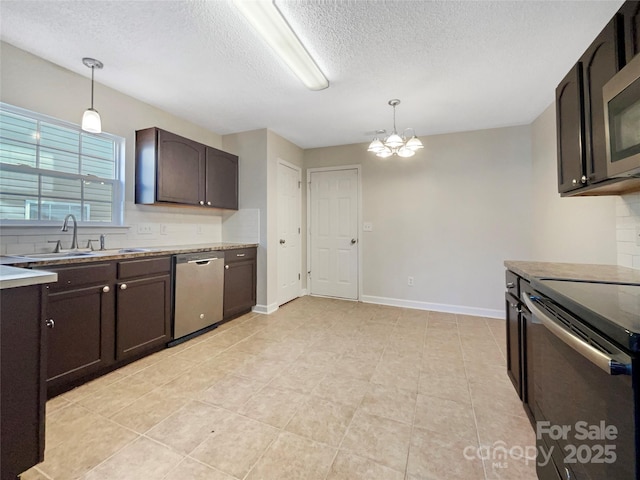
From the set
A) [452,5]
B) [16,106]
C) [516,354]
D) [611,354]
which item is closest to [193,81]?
[16,106]

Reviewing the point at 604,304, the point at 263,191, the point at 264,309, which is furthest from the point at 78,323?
the point at 604,304

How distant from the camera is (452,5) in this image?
1.59m

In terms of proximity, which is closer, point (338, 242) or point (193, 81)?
point (193, 81)

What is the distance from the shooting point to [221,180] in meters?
3.48

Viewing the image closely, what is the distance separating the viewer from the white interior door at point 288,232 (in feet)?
12.9

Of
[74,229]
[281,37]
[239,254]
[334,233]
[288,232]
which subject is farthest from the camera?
[334,233]

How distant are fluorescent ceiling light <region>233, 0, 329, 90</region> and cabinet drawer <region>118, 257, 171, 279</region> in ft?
6.49

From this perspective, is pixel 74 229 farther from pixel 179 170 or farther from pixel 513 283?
pixel 513 283

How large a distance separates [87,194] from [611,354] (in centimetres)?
347

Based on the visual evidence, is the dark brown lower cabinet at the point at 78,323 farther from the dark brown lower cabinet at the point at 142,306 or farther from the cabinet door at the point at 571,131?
the cabinet door at the point at 571,131

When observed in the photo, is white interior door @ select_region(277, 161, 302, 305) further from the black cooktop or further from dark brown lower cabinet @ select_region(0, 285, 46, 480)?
the black cooktop

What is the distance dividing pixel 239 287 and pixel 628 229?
3472 millimetres

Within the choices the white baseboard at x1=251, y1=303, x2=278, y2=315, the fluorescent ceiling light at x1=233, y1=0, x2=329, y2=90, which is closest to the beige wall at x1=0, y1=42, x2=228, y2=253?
the white baseboard at x1=251, y1=303, x2=278, y2=315

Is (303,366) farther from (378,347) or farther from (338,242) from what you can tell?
(338,242)
